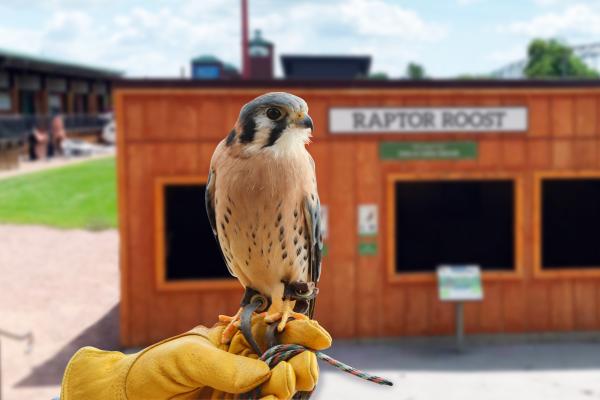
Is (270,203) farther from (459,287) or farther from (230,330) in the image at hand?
(459,287)

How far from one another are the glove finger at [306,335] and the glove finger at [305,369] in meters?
0.04

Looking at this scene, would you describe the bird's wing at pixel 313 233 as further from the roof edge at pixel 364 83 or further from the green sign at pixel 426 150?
the green sign at pixel 426 150

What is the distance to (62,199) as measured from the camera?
80.9ft

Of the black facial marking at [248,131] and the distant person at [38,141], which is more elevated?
the distant person at [38,141]

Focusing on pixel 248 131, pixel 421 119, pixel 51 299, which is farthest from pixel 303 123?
pixel 51 299

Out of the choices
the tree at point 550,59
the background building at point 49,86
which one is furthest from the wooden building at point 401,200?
the tree at point 550,59

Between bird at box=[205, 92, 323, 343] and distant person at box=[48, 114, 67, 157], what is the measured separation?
33.1 metres

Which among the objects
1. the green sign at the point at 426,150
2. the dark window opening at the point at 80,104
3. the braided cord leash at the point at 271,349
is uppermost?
the dark window opening at the point at 80,104

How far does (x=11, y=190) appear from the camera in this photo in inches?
985

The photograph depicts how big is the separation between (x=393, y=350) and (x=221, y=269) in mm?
2706

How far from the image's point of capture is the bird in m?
2.68

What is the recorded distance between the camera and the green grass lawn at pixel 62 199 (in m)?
21.8

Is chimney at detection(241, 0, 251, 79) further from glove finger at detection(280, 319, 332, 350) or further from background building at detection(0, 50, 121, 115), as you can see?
background building at detection(0, 50, 121, 115)

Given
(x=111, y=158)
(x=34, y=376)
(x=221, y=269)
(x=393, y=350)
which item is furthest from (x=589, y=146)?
(x=111, y=158)
